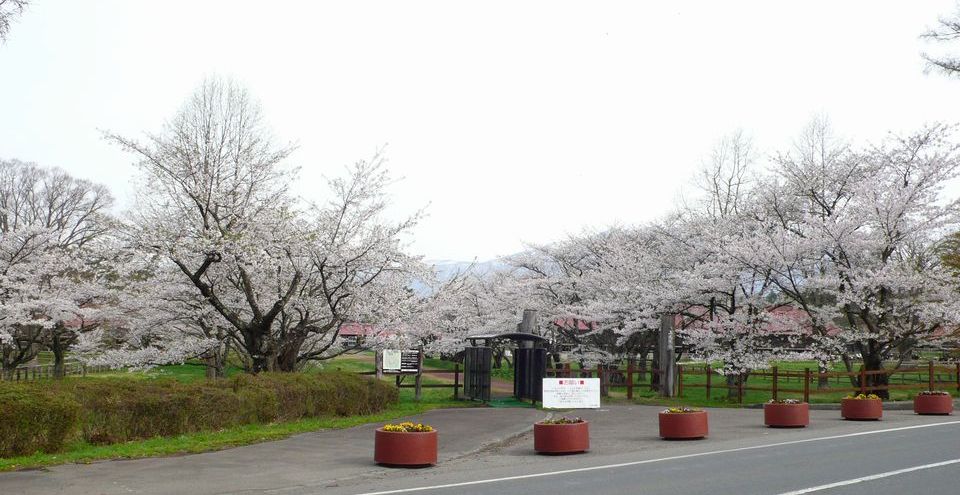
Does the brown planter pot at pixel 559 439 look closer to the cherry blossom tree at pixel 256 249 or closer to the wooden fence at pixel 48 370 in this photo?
the cherry blossom tree at pixel 256 249

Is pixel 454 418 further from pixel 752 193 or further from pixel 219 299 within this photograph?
pixel 752 193

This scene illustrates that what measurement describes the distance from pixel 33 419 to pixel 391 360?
51.9 feet

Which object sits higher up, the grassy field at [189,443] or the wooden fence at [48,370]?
the grassy field at [189,443]

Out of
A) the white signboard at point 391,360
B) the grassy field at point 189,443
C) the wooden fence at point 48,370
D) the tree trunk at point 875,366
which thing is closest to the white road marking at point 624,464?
the grassy field at point 189,443

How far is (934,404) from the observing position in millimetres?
21797

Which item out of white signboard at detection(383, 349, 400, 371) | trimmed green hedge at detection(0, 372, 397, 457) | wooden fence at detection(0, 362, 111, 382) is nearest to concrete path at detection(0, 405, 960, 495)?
trimmed green hedge at detection(0, 372, 397, 457)

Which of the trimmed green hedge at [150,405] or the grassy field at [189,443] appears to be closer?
the grassy field at [189,443]

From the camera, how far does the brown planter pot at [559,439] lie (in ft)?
49.0

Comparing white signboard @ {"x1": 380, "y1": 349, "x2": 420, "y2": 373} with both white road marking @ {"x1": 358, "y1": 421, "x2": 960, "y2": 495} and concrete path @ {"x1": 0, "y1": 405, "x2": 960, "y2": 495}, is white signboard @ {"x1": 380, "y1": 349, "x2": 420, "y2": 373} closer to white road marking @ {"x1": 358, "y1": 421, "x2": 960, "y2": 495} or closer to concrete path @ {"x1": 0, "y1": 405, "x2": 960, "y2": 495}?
concrete path @ {"x1": 0, "y1": 405, "x2": 960, "y2": 495}

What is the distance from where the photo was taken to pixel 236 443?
1473 cm

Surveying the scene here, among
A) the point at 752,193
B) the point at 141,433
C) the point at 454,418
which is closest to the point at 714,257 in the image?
the point at 752,193

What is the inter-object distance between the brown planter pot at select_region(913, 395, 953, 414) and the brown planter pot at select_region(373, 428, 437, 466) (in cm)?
1498

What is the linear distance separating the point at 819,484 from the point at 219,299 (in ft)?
55.2

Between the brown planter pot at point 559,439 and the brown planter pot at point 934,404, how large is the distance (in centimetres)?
1183
